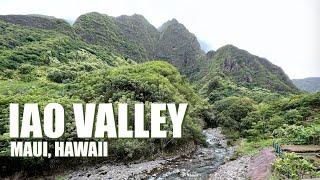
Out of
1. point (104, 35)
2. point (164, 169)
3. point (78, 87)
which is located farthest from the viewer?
point (104, 35)

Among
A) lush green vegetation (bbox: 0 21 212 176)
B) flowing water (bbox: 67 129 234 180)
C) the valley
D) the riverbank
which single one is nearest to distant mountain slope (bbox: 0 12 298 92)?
the valley

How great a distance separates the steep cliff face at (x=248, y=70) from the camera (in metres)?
165

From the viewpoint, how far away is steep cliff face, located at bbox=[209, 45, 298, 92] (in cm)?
16544

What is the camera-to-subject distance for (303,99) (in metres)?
59.2

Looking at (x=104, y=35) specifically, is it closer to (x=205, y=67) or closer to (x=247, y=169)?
(x=205, y=67)

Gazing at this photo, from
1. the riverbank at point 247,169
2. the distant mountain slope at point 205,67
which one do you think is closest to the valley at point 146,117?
the riverbank at point 247,169

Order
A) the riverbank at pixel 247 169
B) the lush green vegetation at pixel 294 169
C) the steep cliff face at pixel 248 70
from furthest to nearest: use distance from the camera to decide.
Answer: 1. the steep cliff face at pixel 248 70
2. the riverbank at pixel 247 169
3. the lush green vegetation at pixel 294 169

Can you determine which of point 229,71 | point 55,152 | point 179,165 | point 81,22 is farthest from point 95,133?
point 229,71

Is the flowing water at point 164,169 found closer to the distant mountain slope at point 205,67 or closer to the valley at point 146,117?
the valley at point 146,117

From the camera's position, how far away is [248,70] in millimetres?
178125

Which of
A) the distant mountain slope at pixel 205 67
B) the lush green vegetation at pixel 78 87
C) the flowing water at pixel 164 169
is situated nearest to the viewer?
the flowing water at pixel 164 169

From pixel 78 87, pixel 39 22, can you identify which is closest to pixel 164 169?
pixel 78 87

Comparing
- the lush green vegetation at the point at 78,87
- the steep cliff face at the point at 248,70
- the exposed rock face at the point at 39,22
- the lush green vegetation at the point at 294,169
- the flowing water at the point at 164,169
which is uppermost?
the exposed rock face at the point at 39,22

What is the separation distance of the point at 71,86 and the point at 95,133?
2102 cm
